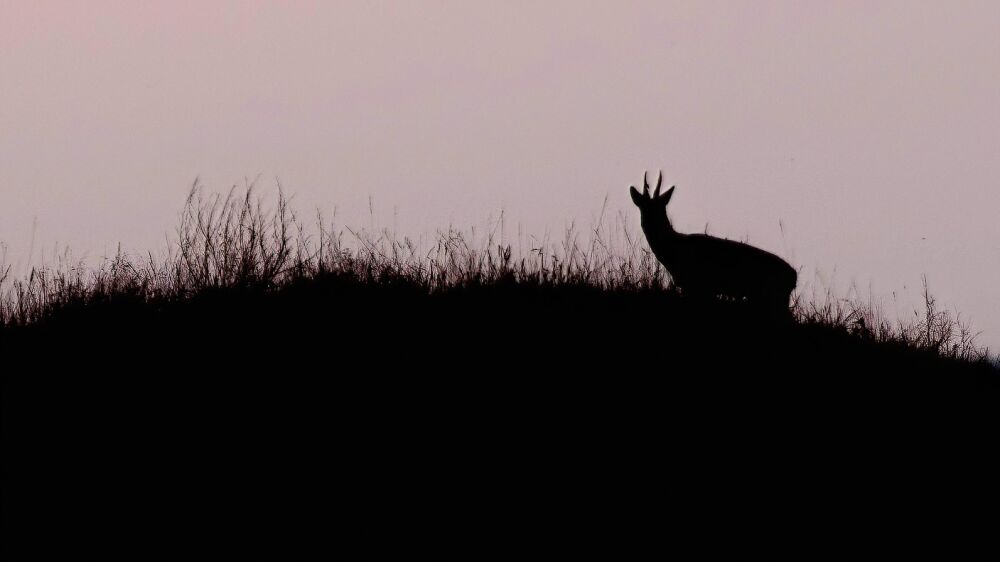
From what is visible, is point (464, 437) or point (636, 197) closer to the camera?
point (464, 437)

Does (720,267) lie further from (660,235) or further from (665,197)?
(665,197)

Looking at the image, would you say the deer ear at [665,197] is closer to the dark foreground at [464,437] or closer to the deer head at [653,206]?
the deer head at [653,206]

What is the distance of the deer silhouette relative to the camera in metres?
8.09

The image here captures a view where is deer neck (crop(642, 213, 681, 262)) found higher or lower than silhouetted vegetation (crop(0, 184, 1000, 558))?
higher

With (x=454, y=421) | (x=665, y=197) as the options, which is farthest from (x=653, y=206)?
(x=454, y=421)

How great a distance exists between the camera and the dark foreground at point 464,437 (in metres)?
4.87

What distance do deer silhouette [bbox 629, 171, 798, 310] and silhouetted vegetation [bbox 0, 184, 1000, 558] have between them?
17 cm

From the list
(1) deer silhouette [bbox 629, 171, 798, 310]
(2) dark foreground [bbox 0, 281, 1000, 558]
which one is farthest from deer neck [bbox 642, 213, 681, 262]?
(2) dark foreground [bbox 0, 281, 1000, 558]

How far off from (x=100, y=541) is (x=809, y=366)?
4608mm

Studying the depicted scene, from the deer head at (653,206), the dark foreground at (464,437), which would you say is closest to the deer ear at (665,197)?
the deer head at (653,206)

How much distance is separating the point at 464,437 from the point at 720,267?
3173 millimetres

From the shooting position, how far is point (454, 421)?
5.73 meters

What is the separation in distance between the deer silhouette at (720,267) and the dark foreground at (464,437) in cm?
36

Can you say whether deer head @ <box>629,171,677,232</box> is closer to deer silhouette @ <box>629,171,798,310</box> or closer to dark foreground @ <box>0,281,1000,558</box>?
deer silhouette @ <box>629,171,798,310</box>
